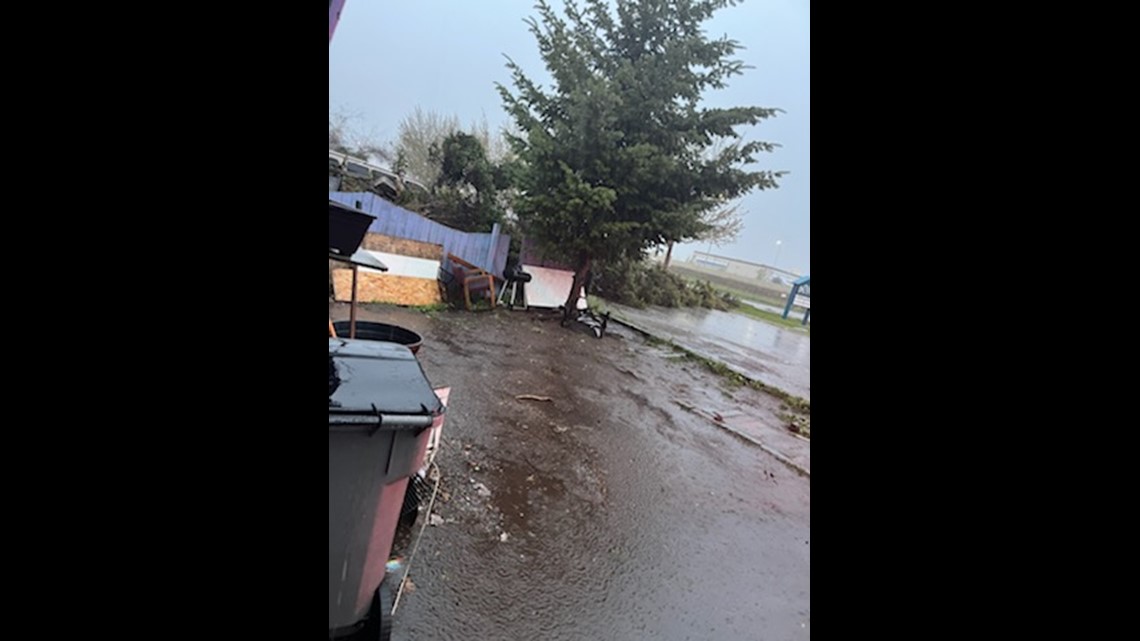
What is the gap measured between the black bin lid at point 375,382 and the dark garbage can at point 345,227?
0.77 meters

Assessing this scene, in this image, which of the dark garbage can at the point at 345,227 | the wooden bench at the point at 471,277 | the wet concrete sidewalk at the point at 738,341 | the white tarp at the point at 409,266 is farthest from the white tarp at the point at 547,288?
the dark garbage can at the point at 345,227

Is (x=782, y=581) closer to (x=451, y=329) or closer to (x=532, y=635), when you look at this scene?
(x=532, y=635)

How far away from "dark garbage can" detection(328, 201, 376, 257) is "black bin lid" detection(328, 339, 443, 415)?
0.77m

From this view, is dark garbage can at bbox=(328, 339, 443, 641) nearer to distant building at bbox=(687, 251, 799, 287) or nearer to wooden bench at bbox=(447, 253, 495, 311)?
wooden bench at bbox=(447, 253, 495, 311)

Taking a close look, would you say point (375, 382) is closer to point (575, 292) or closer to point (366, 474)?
point (366, 474)

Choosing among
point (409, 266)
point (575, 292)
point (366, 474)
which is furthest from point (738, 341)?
point (366, 474)

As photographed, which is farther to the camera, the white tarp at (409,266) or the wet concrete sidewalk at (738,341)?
the wet concrete sidewalk at (738,341)

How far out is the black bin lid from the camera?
1872mm

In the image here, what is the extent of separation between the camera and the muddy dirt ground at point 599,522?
2.66m

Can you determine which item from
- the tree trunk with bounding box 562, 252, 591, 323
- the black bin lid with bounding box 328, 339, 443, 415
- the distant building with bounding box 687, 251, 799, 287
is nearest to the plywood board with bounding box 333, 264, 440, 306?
the tree trunk with bounding box 562, 252, 591, 323

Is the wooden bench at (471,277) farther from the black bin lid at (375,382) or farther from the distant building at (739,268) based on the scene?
the distant building at (739,268)

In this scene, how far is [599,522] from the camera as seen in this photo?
3574 millimetres
